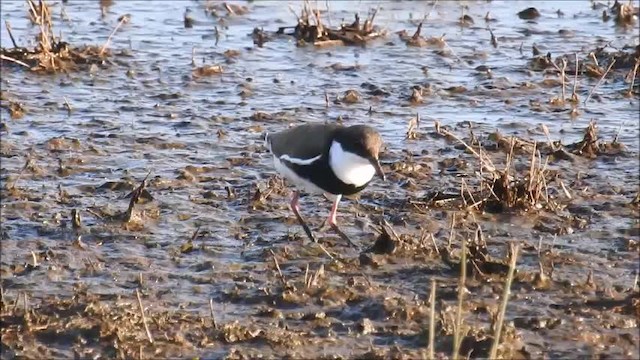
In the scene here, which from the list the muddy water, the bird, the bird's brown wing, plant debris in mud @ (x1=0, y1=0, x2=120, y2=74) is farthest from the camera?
plant debris in mud @ (x1=0, y1=0, x2=120, y2=74)

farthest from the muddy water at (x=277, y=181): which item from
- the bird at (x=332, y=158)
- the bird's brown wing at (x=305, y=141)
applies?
the bird's brown wing at (x=305, y=141)

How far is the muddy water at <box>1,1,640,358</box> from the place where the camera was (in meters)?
6.52

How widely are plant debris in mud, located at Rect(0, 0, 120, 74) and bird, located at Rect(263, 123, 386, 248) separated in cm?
429

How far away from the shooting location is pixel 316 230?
7.71 m

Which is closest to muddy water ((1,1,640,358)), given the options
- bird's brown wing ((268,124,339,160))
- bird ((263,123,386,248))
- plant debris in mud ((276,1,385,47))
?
plant debris in mud ((276,1,385,47))

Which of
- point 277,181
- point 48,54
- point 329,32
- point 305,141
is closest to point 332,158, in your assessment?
point 305,141

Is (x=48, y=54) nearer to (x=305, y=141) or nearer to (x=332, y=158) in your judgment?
(x=305, y=141)

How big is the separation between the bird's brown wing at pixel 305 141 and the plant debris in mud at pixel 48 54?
4.12 m

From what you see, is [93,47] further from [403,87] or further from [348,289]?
[348,289]

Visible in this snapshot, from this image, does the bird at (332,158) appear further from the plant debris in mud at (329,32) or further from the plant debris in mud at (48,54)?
the plant debris in mud at (329,32)

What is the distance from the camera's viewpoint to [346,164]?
272 inches

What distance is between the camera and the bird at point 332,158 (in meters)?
6.86

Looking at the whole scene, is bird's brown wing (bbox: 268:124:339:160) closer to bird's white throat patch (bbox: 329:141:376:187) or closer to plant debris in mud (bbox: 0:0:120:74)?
bird's white throat patch (bbox: 329:141:376:187)

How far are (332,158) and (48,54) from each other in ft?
16.0
